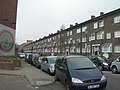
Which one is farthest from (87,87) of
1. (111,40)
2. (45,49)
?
(45,49)

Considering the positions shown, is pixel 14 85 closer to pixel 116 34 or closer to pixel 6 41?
pixel 6 41

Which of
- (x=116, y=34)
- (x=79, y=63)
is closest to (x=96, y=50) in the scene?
(x=116, y=34)

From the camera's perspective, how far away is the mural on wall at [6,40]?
965 inches

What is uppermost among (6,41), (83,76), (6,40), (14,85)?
(6,40)

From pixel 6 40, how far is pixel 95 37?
25404 mm

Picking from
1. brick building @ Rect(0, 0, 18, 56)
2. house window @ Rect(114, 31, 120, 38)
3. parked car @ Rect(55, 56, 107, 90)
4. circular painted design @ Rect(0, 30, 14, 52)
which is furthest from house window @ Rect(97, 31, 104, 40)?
parked car @ Rect(55, 56, 107, 90)

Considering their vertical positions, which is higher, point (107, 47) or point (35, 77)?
point (107, 47)

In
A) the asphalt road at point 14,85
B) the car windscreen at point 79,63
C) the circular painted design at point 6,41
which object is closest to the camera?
the car windscreen at point 79,63

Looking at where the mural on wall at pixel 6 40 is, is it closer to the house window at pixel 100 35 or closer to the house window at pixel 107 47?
the house window at pixel 107 47

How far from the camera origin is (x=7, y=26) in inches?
1029

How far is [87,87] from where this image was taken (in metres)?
7.54

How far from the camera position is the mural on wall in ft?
80.4

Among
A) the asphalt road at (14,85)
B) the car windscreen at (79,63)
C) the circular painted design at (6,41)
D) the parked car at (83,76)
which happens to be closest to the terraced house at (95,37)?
the circular painted design at (6,41)

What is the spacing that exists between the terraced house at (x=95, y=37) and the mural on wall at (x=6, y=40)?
20573 millimetres
